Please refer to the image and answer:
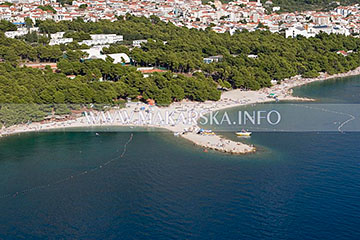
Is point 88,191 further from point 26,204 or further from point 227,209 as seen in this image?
point 227,209

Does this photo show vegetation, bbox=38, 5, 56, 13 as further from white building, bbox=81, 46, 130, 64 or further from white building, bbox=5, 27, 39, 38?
white building, bbox=81, 46, 130, 64

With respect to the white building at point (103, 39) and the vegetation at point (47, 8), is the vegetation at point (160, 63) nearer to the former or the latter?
the white building at point (103, 39)

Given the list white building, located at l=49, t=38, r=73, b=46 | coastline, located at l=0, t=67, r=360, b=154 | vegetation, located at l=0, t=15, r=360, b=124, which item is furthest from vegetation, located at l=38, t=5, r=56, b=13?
coastline, located at l=0, t=67, r=360, b=154

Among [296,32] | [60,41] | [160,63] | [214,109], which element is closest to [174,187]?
[214,109]

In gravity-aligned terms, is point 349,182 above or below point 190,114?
below

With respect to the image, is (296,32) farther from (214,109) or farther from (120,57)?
(214,109)

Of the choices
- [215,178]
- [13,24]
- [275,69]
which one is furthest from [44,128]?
[13,24]
